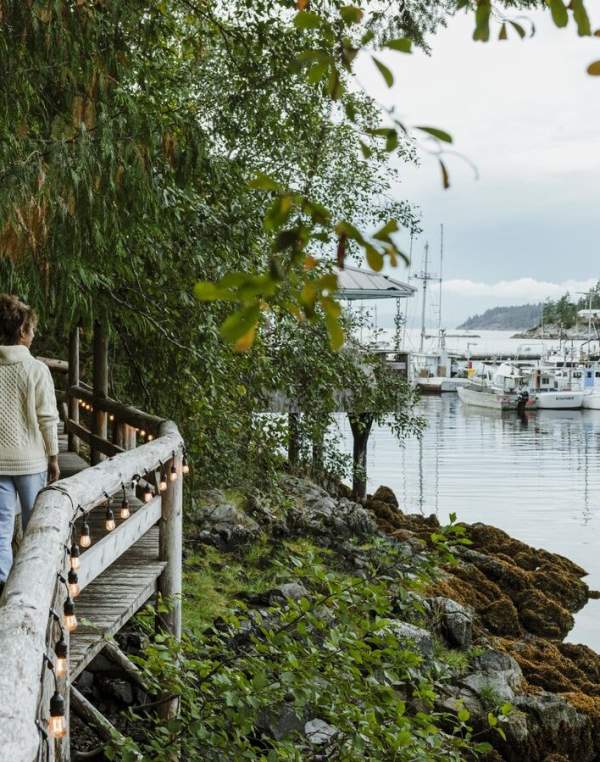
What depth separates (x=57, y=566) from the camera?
2.80 metres

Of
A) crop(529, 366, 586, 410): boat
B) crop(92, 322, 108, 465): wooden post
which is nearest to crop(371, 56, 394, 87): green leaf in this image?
crop(92, 322, 108, 465): wooden post

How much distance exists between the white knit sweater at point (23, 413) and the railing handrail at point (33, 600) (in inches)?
23.4

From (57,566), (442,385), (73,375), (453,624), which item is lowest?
(442,385)

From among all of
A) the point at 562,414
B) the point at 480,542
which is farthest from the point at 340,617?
the point at 562,414

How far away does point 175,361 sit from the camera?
811 centimetres

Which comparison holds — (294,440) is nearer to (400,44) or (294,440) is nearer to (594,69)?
(594,69)

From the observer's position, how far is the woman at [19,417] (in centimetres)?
472

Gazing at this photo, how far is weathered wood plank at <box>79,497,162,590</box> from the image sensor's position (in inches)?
163

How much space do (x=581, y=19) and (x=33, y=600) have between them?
1.70m

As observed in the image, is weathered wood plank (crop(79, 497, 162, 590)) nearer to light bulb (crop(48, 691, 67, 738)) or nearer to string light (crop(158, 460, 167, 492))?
string light (crop(158, 460, 167, 492))

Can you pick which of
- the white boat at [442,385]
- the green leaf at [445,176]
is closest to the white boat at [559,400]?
the white boat at [442,385]

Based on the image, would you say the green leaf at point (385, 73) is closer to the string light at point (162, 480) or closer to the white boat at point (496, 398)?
the string light at point (162, 480)

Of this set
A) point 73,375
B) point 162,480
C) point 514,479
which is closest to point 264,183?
point 162,480

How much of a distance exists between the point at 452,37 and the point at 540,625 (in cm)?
1047
